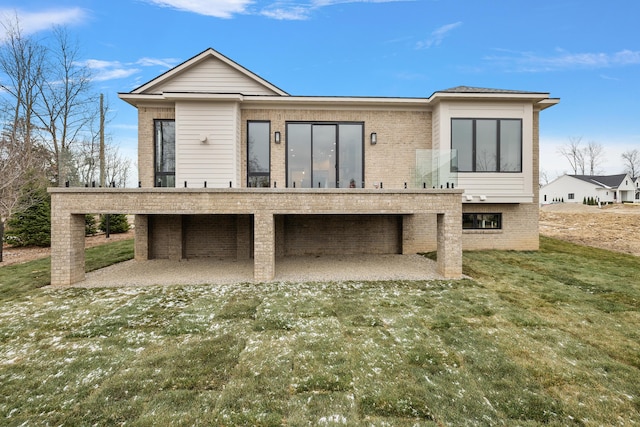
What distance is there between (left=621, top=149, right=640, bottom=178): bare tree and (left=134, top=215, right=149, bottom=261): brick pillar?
278ft

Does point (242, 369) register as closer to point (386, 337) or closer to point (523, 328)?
point (386, 337)

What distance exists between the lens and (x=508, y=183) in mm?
11062

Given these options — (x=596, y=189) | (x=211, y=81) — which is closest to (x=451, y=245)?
(x=211, y=81)

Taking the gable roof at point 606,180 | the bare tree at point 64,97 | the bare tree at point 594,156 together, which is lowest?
the gable roof at point 606,180

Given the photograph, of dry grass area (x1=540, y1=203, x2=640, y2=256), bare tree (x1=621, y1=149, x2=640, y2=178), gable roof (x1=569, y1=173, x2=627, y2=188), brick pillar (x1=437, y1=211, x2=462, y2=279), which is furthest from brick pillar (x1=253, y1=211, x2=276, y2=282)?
bare tree (x1=621, y1=149, x2=640, y2=178)

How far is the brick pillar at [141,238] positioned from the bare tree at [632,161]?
84.9 m

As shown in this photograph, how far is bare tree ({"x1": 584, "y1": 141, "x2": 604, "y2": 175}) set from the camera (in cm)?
5609

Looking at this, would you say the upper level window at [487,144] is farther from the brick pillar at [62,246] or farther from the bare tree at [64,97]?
the bare tree at [64,97]

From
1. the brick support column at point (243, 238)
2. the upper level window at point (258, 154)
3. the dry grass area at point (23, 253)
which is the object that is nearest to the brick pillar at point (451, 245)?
the upper level window at point (258, 154)

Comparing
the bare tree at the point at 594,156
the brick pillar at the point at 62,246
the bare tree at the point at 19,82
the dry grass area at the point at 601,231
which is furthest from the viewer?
the bare tree at the point at 594,156

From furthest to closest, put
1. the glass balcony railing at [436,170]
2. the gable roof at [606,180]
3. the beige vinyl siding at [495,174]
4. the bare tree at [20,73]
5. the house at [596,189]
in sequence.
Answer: the gable roof at [606,180] < the house at [596,189] < the bare tree at [20,73] < the beige vinyl siding at [495,174] < the glass balcony railing at [436,170]

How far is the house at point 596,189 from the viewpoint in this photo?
46.5 meters

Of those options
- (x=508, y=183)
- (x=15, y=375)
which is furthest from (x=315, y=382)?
(x=508, y=183)

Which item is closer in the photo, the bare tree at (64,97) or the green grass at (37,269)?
the green grass at (37,269)
